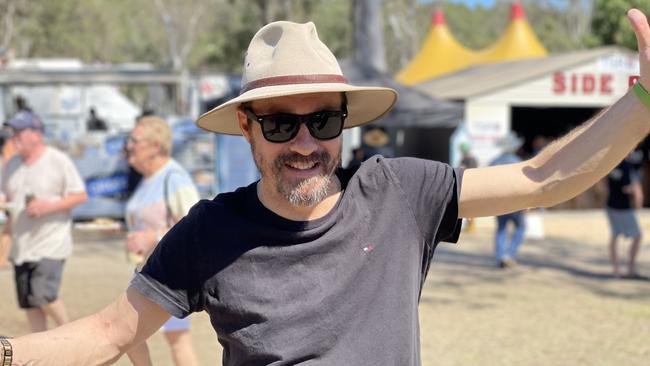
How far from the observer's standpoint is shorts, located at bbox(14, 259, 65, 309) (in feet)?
21.5

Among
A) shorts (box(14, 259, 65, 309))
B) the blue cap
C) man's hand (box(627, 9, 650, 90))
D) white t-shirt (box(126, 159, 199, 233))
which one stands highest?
man's hand (box(627, 9, 650, 90))

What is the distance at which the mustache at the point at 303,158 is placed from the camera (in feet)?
8.13

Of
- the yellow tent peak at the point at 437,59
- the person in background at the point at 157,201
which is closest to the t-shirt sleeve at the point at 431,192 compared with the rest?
the person in background at the point at 157,201

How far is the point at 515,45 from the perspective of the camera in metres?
27.6

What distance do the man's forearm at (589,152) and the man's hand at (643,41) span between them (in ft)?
0.26

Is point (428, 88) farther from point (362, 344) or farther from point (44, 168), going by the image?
point (362, 344)

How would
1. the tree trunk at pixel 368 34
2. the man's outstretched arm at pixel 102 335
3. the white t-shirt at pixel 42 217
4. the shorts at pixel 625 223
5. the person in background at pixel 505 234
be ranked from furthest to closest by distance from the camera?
the tree trunk at pixel 368 34
the person in background at pixel 505 234
the shorts at pixel 625 223
the white t-shirt at pixel 42 217
the man's outstretched arm at pixel 102 335

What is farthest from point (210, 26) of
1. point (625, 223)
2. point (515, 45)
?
point (625, 223)

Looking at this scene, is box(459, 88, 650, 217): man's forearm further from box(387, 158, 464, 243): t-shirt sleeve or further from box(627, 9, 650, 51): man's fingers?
box(627, 9, 650, 51): man's fingers

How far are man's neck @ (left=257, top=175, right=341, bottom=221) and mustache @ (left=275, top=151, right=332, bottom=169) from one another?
0.07 metres

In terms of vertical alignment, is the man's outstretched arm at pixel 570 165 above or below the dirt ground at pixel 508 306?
above

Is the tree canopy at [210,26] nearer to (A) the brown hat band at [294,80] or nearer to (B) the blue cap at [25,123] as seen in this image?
(B) the blue cap at [25,123]

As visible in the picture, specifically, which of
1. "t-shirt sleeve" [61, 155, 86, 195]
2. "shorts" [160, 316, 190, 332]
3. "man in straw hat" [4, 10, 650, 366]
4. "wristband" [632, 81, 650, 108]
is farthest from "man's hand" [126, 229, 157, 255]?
"wristband" [632, 81, 650, 108]

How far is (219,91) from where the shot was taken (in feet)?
63.9
